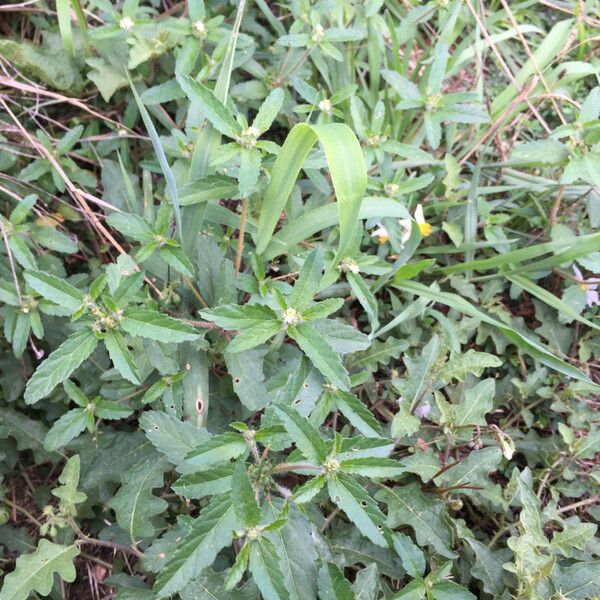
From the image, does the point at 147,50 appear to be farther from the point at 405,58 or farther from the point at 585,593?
the point at 585,593

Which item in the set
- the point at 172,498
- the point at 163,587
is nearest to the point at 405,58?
the point at 172,498

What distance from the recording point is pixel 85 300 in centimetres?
177

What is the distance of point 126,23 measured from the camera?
2438 mm

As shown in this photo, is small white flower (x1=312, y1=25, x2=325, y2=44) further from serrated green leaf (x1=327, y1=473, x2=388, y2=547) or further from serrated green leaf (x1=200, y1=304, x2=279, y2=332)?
serrated green leaf (x1=327, y1=473, x2=388, y2=547)

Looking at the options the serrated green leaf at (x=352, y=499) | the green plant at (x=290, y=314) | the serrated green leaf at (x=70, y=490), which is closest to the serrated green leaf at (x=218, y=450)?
the green plant at (x=290, y=314)

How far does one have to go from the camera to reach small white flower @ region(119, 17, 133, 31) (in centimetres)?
244

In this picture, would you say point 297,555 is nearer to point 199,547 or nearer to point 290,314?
point 199,547

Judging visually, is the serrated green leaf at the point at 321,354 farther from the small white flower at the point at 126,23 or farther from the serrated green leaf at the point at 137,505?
the small white flower at the point at 126,23

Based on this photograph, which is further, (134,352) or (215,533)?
(134,352)

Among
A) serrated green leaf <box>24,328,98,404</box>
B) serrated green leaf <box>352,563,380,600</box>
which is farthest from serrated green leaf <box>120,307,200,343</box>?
serrated green leaf <box>352,563,380,600</box>

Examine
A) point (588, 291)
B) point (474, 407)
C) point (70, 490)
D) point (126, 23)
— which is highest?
point (126, 23)

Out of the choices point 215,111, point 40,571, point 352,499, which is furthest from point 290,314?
point 40,571

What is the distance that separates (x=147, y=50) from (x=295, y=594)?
7.23 ft

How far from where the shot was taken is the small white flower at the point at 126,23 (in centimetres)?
244
